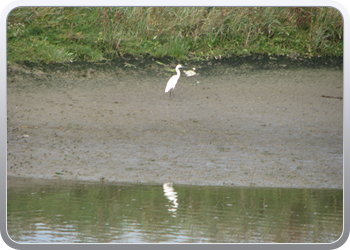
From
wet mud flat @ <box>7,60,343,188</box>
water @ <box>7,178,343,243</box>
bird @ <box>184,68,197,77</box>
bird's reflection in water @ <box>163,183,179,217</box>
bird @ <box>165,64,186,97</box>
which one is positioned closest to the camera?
water @ <box>7,178,343,243</box>

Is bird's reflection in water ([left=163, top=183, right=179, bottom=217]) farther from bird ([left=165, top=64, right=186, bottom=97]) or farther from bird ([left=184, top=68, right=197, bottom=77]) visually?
bird ([left=184, top=68, right=197, bottom=77])

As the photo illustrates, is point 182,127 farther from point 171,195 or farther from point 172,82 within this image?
point 171,195

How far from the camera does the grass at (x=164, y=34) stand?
357 centimetres

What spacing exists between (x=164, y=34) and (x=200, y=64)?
4.03 ft

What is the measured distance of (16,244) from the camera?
193 centimetres

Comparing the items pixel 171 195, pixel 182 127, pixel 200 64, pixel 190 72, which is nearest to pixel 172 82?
pixel 190 72

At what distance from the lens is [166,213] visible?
2.56 metres

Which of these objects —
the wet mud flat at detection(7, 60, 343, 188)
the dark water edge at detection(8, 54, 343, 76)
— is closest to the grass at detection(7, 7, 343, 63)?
the dark water edge at detection(8, 54, 343, 76)

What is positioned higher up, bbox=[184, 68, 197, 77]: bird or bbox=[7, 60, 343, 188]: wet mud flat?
bbox=[184, 68, 197, 77]: bird

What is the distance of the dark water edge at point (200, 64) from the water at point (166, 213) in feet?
6.41

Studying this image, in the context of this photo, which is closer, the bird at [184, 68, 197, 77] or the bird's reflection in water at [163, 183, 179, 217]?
the bird's reflection in water at [163, 183, 179, 217]

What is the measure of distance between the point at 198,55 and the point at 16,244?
348 centimetres

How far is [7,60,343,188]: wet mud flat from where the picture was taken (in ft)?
12.1
